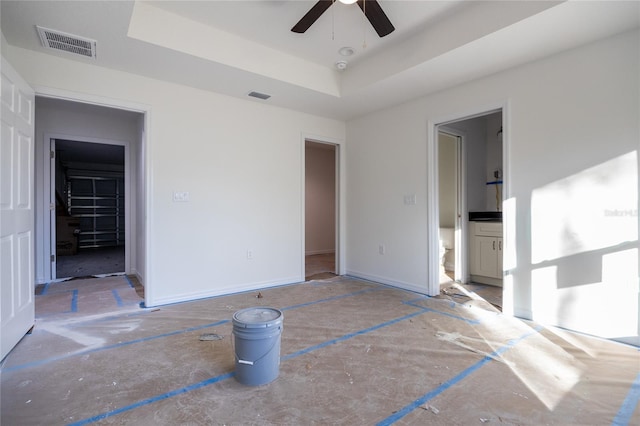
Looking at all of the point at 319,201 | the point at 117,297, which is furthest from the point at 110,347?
the point at 319,201

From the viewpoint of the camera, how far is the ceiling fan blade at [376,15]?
2242mm

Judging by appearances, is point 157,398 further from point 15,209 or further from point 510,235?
point 510,235

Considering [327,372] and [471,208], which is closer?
[327,372]

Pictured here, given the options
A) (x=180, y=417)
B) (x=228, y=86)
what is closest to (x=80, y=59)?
(x=228, y=86)

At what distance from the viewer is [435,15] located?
112 inches

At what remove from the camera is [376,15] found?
235 centimetres

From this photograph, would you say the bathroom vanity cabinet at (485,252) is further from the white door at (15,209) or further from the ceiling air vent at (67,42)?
the white door at (15,209)

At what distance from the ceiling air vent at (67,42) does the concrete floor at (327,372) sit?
254 cm

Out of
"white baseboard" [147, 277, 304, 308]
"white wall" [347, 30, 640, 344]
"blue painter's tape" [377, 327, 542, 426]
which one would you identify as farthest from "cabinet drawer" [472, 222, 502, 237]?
"white baseboard" [147, 277, 304, 308]

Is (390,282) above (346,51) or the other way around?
the other way around

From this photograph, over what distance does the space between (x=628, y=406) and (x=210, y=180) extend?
13.2 ft

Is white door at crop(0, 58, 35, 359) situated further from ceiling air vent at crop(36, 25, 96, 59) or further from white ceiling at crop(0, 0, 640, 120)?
white ceiling at crop(0, 0, 640, 120)

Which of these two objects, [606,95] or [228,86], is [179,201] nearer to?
[228,86]

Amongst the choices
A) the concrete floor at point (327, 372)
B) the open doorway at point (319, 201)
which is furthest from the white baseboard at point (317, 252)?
the concrete floor at point (327, 372)
